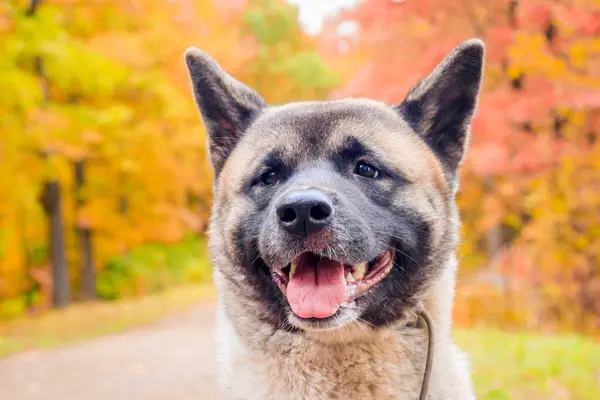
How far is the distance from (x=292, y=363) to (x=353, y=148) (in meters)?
0.98

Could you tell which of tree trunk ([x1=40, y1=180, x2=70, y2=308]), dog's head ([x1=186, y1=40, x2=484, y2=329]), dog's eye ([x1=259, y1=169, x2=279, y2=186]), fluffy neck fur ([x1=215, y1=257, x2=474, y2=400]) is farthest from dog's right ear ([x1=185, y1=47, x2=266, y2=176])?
tree trunk ([x1=40, y1=180, x2=70, y2=308])

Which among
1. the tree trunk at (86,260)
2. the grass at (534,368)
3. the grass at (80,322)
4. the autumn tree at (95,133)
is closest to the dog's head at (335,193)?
the grass at (534,368)

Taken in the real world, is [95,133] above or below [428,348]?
below

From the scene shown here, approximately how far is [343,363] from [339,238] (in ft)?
1.63

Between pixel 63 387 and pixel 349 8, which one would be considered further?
pixel 349 8

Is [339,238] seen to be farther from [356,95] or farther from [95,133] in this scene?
[95,133]

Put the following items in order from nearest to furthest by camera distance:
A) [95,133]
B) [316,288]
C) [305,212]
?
[305,212] → [316,288] → [95,133]

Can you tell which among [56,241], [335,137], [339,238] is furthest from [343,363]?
[56,241]

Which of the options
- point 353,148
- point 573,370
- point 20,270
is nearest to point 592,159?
point 573,370

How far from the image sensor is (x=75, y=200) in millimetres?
13727

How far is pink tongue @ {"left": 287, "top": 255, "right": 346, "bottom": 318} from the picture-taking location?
2.44 metres

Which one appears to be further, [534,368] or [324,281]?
[534,368]

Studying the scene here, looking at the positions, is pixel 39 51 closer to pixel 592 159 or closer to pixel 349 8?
pixel 349 8

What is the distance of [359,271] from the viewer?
8.59 ft
